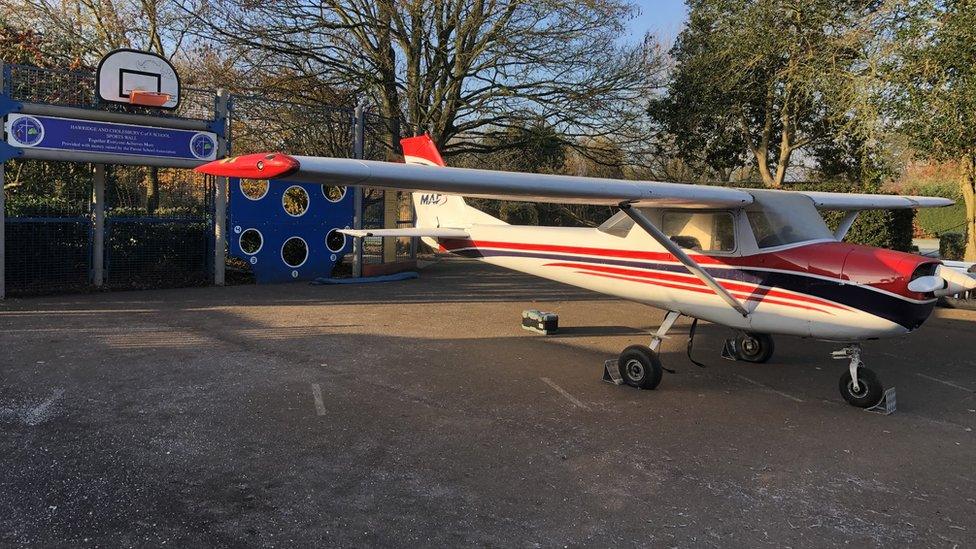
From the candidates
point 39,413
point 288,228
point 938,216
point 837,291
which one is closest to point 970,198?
point 837,291

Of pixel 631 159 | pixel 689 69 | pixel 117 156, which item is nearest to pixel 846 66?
pixel 689 69

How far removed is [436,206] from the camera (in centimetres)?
1052

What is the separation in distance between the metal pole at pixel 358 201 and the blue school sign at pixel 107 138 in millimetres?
3390

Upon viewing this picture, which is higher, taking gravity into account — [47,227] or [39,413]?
[47,227]

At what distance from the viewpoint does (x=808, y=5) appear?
52.2 ft

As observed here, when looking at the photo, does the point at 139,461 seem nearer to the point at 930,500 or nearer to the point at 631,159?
the point at 930,500

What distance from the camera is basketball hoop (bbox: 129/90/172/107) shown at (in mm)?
11930

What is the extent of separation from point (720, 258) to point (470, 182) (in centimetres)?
302

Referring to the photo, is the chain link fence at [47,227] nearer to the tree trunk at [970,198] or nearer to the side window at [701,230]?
the side window at [701,230]

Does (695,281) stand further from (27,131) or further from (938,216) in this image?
(938,216)

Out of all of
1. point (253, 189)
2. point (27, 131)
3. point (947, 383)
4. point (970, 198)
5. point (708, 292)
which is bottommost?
point (947, 383)

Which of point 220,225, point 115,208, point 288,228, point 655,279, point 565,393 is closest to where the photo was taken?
point 565,393

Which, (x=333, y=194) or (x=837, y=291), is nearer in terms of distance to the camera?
(x=837, y=291)

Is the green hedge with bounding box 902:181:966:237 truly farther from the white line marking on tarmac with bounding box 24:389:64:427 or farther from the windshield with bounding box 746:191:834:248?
the white line marking on tarmac with bounding box 24:389:64:427
